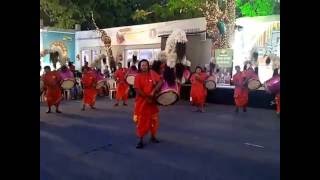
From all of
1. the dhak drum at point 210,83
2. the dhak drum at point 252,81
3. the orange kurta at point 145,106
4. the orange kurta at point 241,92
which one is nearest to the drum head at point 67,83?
the dhak drum at point 210,83

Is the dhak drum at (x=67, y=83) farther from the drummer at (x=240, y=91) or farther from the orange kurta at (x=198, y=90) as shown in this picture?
the drummer at (x=240, y=91)

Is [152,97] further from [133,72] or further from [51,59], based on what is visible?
[51,59]

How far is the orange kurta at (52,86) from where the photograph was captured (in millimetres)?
11617

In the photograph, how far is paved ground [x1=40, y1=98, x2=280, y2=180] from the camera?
547 cm

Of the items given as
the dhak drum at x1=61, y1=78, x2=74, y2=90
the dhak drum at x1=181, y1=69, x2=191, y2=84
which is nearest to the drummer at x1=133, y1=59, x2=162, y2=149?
the dhak drum at x1=61, y1=78, x2=74, y2=90

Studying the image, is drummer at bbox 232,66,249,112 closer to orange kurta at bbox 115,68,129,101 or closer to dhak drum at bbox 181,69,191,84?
dhak drum at bbox 181,69,191,84

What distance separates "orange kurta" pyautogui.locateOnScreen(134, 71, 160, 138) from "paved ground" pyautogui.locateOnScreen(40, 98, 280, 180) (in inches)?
15.1

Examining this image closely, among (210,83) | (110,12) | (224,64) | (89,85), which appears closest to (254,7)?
(224,64)

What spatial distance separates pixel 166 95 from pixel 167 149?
91 centimetres

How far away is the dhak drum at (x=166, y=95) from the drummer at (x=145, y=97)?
0.09m

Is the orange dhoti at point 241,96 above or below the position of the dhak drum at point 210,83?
below

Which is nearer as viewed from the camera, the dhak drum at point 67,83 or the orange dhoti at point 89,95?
the dhak drum at point 67,83
